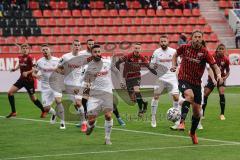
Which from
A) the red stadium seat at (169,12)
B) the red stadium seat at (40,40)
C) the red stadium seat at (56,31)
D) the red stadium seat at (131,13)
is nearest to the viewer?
the red stadium seat at (40,40)

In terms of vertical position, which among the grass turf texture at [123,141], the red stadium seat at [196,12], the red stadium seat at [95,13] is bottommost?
the grass turf texture at [123,141]

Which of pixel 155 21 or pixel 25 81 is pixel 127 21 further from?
pixel 25 81

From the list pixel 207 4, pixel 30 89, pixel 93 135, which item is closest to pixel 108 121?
pixel 93 135

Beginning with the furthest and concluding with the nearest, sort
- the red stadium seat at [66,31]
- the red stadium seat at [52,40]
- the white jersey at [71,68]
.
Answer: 1. the red stadium seat at [66,31]
2. the red stadium seat at [52,40]
3. the white jersey at [71,68]

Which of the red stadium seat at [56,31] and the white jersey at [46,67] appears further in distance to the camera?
the red stadium seat at [56,31]

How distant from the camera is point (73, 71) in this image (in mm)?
19578

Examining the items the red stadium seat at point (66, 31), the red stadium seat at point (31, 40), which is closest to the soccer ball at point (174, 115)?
the red stadium seat at point (31, 40)

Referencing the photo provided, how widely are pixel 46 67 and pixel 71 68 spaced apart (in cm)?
197

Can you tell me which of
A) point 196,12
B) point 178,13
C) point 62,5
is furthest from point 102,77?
point 196,12

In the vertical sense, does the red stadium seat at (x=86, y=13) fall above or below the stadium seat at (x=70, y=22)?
above

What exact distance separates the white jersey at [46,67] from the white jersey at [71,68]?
144 cm

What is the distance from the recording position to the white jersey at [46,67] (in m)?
21.1

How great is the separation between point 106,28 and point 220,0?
31.6 ft

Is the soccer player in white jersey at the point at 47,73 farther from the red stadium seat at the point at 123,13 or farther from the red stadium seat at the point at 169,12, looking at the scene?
the red stadium seat at the point at 169,12
